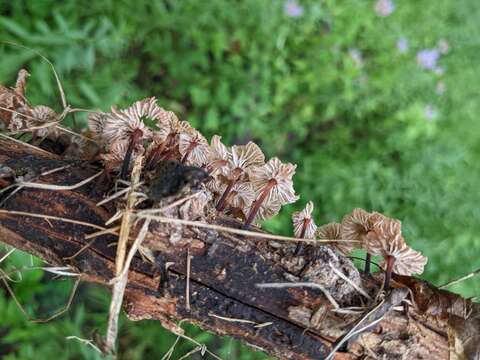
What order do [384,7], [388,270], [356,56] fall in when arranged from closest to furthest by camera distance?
[388,270] → [356,56] → [384,7]

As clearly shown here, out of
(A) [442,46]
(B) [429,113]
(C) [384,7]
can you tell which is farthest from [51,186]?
(A) [442,46]

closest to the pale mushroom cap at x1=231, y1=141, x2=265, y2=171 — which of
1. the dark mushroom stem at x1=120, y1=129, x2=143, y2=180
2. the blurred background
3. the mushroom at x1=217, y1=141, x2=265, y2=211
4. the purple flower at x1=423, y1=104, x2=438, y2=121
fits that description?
the mushroom at x1=217, y1=141, x2=265, y2=211

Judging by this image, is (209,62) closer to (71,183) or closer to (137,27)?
(137,27)

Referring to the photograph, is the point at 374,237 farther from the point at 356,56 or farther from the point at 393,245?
the point at 356,56

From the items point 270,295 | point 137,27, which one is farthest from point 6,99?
point 137,27

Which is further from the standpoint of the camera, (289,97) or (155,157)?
(289,97)

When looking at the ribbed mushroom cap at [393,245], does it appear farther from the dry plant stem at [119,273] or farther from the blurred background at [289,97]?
the blurred background at [289,97]

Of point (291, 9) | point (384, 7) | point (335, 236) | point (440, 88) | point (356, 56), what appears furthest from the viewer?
point (440, 88)
